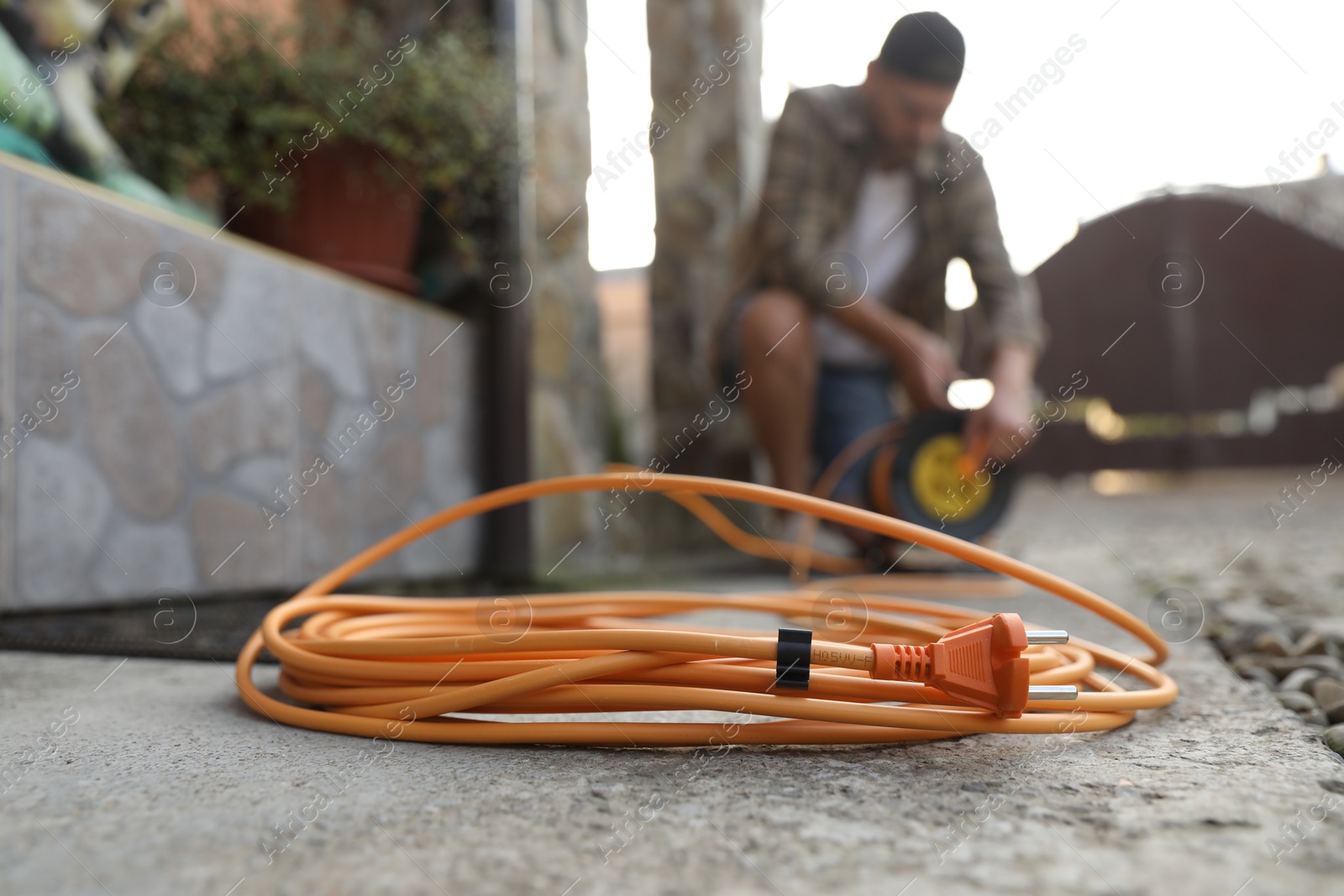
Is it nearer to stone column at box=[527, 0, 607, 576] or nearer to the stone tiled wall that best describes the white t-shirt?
stone column at box=[527, 0, 607, 576]

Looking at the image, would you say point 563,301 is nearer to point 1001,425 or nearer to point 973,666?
point 1001,425

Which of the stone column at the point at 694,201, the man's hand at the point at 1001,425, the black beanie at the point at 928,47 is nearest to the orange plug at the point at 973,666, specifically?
the man's hand at the point at 1001,425

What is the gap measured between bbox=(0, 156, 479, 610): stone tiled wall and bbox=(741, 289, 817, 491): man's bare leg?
82cm

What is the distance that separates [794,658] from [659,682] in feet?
0.36

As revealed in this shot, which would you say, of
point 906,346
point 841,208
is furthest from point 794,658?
point 841,208

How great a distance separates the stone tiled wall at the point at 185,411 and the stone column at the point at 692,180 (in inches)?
45.5

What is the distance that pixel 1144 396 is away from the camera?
589 cm

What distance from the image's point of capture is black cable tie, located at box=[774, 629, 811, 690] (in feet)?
2.00

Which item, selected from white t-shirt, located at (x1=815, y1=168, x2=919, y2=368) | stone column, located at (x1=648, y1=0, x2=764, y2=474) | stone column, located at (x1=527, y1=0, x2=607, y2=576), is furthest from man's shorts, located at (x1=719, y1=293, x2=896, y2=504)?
stone column, located at (x1=648, y1=0, x2=764, y2=474)

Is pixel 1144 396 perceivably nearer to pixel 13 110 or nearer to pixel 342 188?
pixel 342 188

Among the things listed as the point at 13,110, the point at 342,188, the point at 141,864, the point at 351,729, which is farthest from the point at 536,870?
the point at 342,188

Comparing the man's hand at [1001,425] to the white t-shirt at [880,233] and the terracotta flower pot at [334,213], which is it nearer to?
the white t-shirt at [880,233]

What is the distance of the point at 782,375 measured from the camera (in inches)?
87.6

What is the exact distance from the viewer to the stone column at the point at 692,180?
3107 mm
